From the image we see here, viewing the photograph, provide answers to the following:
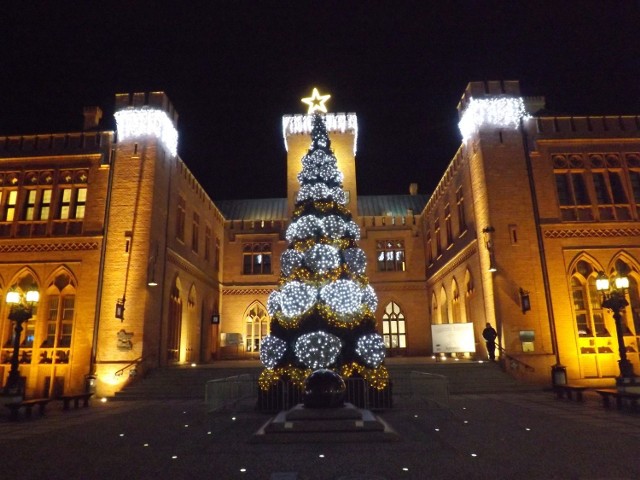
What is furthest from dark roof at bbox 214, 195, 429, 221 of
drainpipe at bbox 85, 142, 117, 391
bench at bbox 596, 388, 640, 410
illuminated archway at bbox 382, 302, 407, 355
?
bench at bbox 596, 388, 640, 410

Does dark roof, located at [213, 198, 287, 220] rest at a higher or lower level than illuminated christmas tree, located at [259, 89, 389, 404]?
higher

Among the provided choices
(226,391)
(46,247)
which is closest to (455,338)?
(226,391)

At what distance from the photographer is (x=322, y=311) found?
12.4m

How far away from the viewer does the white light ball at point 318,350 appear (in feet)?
38.7

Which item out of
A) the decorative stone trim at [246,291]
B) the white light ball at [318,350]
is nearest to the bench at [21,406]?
the white light ball at [318,350]

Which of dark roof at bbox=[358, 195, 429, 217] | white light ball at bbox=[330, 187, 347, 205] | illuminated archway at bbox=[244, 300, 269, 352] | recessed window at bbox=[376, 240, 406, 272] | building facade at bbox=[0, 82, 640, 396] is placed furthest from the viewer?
dark roof at bbox=[358, 195, 429, 217]

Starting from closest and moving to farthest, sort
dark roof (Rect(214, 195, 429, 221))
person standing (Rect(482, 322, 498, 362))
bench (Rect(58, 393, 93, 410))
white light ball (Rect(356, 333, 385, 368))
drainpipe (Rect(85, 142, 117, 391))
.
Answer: white light ball (Rect(356, 333, 385, 368)) → bench (Rect(58, 393, 93, 410)) → drainpipe (Rect(85, 142, 117, 391)) → person standing (Rect(482, 322, 498, 362)) → dark roof (Rect(214, 195, 429, 221))

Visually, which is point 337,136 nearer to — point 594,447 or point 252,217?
point 252,217

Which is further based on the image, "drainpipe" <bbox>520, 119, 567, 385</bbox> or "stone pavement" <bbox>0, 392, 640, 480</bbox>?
"drainpipe" <bbox>520, 119, 567, 385</bbox>

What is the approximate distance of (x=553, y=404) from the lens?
12.8 meters

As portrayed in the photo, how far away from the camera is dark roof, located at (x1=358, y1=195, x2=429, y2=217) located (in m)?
35.2

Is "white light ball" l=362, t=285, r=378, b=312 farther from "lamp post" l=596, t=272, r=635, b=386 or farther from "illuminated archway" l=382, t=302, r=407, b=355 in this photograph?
"illuminated archway" l=382, t=302, r=407, b=355

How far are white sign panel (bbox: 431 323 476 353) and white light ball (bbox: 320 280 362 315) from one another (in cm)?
866

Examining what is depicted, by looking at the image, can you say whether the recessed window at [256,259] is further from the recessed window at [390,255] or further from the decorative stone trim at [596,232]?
the decorative stone trim at [596,232]
